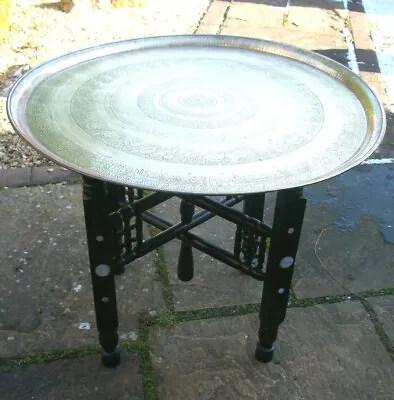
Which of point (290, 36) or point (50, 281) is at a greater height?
point (290, 36)

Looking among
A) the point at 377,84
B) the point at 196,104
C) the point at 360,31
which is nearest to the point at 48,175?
the point at 196,104

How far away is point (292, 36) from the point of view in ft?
16.6

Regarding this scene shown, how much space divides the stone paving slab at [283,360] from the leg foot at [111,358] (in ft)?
0.50

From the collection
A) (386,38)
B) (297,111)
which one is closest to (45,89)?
(297,111)

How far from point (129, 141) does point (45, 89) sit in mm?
454

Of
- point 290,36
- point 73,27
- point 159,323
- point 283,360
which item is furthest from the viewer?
point 290,36

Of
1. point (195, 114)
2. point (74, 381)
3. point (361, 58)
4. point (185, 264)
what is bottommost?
point (74, 381)

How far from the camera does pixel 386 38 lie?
523cm

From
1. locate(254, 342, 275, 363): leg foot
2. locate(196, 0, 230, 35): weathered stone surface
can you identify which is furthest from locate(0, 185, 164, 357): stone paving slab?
locate(196, 0, 230, 35): weathered stone surface

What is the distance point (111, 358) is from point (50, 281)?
587mm

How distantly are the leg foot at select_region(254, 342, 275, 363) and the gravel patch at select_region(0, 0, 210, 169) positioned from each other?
2.76 metres

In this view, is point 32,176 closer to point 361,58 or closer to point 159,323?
point 159,323

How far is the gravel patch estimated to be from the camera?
14.4ft

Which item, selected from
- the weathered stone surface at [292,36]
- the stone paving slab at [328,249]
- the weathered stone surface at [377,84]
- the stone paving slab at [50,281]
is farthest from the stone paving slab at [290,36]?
the stone paving slab at [50,281]
